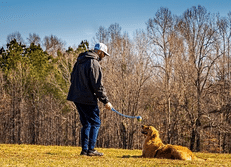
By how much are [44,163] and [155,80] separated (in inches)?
940

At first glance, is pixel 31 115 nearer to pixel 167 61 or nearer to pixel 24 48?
pixel 24 48

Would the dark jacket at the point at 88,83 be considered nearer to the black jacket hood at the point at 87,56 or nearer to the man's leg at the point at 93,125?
the black jacket hood at the point at 87,56

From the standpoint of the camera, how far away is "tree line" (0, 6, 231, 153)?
2664 centimetres

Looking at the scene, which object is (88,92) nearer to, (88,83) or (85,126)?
(88,83)

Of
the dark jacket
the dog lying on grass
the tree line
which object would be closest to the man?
the dark jacket

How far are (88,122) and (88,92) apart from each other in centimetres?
65

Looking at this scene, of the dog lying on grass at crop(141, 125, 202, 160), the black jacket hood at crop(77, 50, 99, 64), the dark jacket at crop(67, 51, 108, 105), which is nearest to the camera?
the dark jacket at crop(67, 51, 108, 105)

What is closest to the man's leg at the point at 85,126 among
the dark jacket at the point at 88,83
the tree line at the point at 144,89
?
the dark jacket at the point at 88,83

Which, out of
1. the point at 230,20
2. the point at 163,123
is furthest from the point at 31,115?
the point at 230,20

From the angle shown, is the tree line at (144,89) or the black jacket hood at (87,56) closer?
the black jacket hood at (87,56)

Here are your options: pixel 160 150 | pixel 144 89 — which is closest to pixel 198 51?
pixel 144 89

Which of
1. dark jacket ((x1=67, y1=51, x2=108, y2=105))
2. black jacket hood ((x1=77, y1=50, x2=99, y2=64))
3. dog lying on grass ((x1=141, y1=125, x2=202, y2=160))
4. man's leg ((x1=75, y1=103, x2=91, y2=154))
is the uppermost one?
black jacket hood ((x1=77, y1=50, x2=99, y2=64))

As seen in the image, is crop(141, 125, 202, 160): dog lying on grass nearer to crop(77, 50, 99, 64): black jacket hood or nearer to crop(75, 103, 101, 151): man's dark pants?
crop(75, 103, 101, 151): man's dark pants

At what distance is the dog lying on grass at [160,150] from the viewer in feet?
19.8
